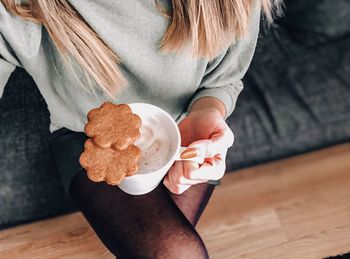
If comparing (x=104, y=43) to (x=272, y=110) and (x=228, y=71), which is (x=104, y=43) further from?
(x=272, y=110)

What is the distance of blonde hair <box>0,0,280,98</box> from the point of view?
757 millimetres

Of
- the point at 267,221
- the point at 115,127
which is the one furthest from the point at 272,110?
the point at 115,127

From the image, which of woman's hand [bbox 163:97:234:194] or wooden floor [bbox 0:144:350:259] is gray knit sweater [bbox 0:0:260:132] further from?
wooden floor [bbox 0:144:350:259]

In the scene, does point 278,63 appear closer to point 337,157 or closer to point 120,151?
point 337,157

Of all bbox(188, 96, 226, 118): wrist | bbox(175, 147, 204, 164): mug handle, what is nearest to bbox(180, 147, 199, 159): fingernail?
bbox(175, 147, 204, 164): mug handle

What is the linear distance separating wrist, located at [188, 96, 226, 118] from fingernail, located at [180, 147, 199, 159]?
0.18 metres

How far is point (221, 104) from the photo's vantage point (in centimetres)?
92

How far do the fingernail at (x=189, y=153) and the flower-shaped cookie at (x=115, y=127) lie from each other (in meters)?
0.08

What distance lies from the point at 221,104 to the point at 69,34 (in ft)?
1.03

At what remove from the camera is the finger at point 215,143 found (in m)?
0.74

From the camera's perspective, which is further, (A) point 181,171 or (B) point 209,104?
(B) point 209,104

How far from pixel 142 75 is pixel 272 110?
1.48ft

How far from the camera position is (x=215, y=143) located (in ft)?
2.48

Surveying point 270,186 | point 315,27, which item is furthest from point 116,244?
point 315,27
